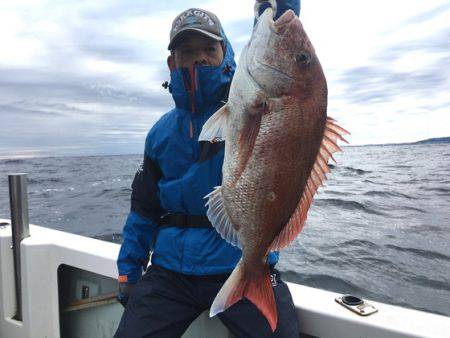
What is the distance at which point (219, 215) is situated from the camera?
1833 millimetres

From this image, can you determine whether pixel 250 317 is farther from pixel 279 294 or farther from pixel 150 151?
pixel 150 151

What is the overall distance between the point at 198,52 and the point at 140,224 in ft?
4.12

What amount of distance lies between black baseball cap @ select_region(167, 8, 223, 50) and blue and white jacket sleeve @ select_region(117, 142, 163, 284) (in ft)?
2.82

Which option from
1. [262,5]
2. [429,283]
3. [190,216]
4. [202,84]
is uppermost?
[262,5]

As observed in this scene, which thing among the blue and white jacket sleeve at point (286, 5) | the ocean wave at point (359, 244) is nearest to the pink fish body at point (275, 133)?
the blue and white jacket sleeve at point (286, 5)

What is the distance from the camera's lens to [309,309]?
251 centimetres

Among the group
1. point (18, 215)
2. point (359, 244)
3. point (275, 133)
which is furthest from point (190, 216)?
point (359, 244)

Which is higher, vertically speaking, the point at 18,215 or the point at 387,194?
the point at 18,215

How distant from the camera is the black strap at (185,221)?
7.98 ft

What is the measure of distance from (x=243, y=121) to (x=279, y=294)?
121 centimetres

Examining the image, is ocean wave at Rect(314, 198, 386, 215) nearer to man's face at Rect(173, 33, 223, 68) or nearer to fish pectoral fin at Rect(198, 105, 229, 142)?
man's face at Rect(173, 33, 223, 68)

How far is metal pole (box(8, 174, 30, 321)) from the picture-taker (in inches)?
140

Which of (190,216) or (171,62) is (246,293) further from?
(171,62)

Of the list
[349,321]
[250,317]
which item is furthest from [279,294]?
[349,321]
